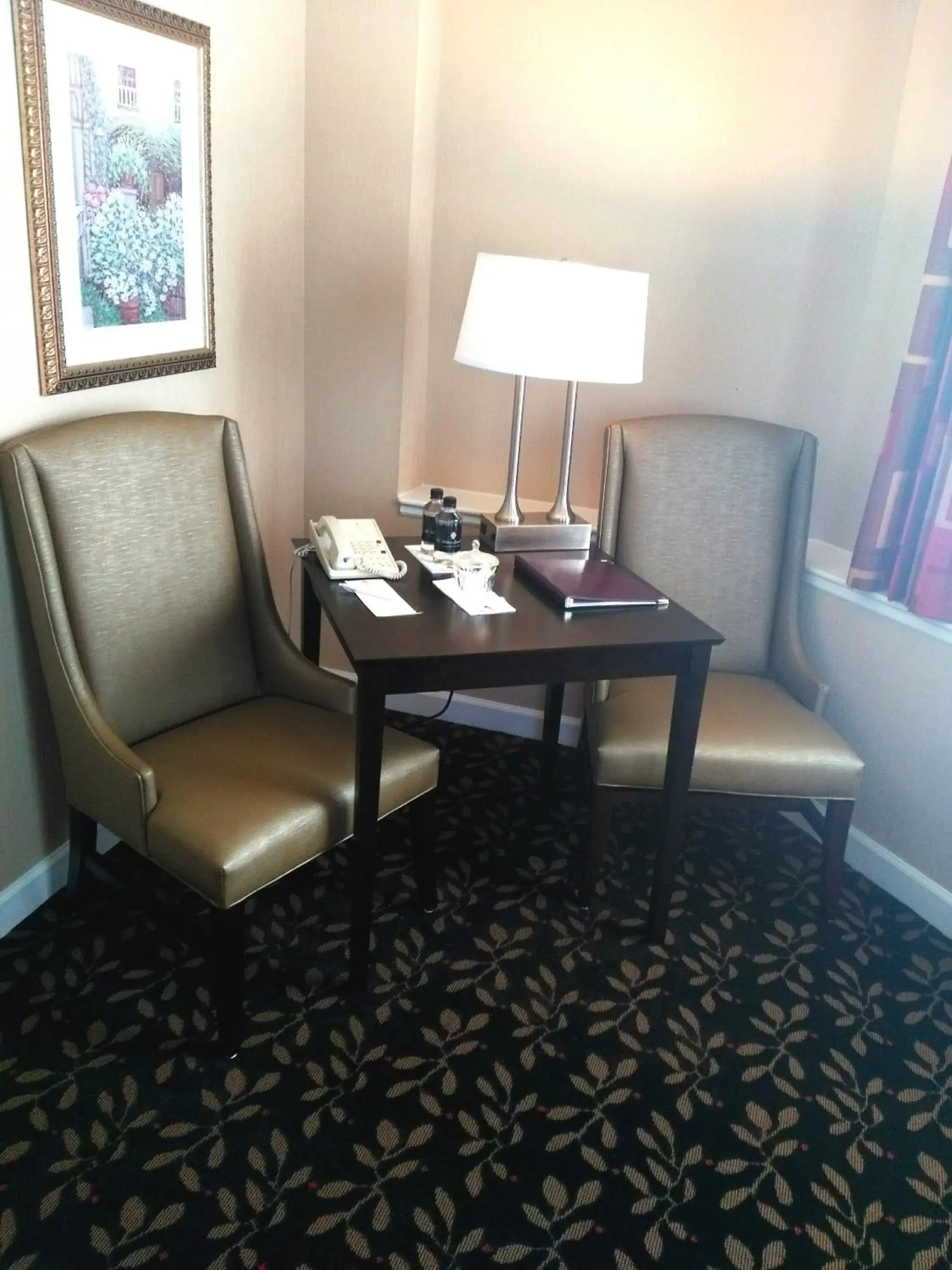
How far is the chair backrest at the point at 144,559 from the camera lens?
186cm

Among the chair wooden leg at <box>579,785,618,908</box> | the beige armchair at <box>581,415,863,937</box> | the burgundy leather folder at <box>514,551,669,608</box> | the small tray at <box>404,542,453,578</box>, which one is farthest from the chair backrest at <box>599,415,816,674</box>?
the chair wooden leg at <box>579,785,618,908</box>

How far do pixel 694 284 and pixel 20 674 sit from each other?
199cm

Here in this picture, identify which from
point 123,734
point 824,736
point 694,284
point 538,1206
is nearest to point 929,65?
point 694,284

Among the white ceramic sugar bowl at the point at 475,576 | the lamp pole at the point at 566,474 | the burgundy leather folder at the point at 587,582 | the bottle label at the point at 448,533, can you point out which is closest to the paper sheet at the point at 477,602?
the white ceramic sugar bowl at the point at 475,576

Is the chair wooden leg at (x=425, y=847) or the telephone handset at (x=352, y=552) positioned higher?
the telephone handset at (x=352, y=552)

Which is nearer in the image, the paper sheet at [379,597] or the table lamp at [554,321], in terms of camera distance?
the paper sheet at [379,597]

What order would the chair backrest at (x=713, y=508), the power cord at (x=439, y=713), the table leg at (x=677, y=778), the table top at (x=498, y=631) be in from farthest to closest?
the power cord at (x=439, y=713) < the chair backrest at (x=713, y=508) < the table leg at (x=677, y=778) < the table top at (x=498, y=631)

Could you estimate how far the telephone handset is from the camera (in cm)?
214

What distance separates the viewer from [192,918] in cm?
215

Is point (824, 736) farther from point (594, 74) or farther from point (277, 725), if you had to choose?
point (594, 74)

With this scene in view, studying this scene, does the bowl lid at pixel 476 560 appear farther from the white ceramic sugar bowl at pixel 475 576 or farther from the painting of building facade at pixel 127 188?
the painting of building facade at pixel 127 188

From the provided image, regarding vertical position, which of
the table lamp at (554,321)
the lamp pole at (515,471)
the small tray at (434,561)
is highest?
the table lamp at (554,321)

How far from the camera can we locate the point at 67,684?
1.84 m

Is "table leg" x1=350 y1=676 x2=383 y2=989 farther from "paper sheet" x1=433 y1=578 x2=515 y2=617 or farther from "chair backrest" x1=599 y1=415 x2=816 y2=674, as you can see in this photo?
"chair backrest" x1=599 y1=415 x2=816 y2=674
